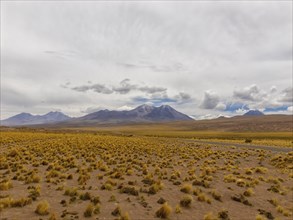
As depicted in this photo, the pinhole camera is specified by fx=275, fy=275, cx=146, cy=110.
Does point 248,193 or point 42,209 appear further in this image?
point 248,193

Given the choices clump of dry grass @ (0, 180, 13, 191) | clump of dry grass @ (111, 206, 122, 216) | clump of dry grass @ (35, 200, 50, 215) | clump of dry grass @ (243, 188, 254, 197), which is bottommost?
clump of dry grass @ (243, 188, 254, 197)

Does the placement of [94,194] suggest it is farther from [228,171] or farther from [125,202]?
[228,171]

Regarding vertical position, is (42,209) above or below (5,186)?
below

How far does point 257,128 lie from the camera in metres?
177

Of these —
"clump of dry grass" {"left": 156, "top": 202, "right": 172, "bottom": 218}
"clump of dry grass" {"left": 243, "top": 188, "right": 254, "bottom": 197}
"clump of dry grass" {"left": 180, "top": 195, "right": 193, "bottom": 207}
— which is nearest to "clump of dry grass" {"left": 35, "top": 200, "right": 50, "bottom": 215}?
"clump of dry grass" {"left": 156, "top": 202, "right": 172, "bottom": 218}

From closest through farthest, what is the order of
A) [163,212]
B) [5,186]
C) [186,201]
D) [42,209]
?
[42,209]
[163,212]
[186,201]
[5,186]

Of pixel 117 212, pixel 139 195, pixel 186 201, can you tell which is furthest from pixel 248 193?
pixel 117 212

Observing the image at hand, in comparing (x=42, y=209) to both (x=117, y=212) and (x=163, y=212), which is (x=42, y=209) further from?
(x=163, y=212)

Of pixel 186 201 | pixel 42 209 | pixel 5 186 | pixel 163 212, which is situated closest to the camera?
pixel 42 209

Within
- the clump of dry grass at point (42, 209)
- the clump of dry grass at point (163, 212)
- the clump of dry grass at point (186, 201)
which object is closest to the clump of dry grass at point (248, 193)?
the clump of dry grass at point (186, 201)

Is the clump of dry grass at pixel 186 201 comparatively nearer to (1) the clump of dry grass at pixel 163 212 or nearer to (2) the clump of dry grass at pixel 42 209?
(1) the clump of dry grass at pixel 163 212

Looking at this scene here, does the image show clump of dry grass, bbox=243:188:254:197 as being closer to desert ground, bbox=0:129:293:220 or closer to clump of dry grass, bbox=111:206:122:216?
desert ground, bbox=0:129:293:220

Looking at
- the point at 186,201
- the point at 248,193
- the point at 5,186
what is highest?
the point at 5,186

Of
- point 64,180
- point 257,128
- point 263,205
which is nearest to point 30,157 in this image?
point 64,180
